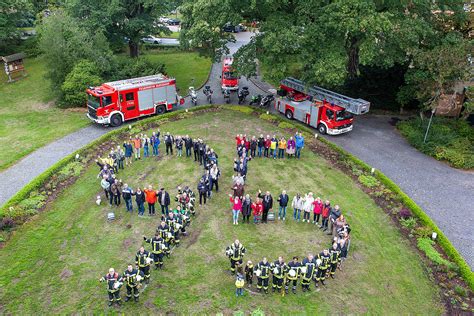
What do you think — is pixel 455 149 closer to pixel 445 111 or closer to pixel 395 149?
pixel 395 149

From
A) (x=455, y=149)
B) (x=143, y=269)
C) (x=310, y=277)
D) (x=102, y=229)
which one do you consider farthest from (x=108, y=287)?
(x=455, y=149)

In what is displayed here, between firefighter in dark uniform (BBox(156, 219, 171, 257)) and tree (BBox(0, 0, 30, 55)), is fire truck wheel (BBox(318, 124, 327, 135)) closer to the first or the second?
firefighter in dark uniform (BBox(156, 219, 171, 257))

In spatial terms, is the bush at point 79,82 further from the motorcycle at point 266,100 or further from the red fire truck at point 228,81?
the motorcycle at point 266,100

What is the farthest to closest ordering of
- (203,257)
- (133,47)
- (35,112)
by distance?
(133,47) < (35,112) < (203,257)

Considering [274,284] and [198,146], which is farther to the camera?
[198,146]

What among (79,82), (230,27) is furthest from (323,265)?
(79,82)

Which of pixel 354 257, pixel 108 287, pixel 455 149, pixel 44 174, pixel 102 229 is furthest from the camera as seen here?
pixel 455 149

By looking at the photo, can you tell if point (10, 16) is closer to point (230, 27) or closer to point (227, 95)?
point (230, 27)

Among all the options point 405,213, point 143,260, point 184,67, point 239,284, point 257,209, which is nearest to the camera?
point 239,284
